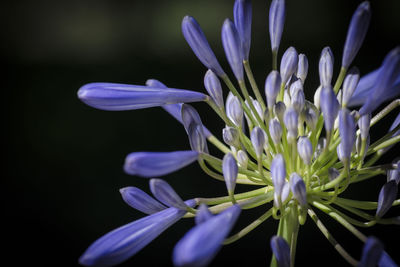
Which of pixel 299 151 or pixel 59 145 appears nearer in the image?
pixel 299 151

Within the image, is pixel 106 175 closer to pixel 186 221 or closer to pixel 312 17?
pixel 186 221

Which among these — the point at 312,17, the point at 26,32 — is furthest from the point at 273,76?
the point at 26,32

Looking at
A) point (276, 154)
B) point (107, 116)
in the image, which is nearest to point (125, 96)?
point (276, 154)

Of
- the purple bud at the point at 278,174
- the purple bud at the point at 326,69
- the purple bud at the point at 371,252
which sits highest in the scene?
the purple bud at the point at 326,69

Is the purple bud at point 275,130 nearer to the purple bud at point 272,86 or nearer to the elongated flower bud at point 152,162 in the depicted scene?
the purple bud at point 272,86

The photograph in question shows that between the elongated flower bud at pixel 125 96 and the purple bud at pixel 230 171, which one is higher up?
the elongated flower bud at pixel 125 96

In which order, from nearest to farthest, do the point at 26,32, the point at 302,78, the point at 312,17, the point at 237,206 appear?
the point at 237,206, the point at 302,78, the point at 312,17, the point at 26,32

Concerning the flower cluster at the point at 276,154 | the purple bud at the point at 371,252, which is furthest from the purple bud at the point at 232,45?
the purple bud at the point at 371,252

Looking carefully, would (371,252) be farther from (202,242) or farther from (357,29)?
(357,29)
